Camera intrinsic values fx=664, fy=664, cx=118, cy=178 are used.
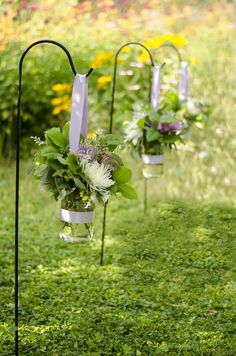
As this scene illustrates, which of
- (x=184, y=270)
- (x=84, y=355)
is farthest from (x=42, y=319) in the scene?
(x=184, y=270)

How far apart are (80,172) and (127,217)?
2862mm

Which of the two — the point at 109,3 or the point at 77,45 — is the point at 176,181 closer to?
the point at 77,45

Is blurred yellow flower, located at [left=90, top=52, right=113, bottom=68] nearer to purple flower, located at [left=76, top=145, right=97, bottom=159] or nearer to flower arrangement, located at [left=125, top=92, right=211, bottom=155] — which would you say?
flower arrangement, located at [left=125, top=92, right=211, bottom=155]

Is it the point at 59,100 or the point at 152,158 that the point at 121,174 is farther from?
the point at 59,100

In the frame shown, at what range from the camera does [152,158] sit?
4863 millimetres

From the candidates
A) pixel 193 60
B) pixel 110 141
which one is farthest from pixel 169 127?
pixel 193 60

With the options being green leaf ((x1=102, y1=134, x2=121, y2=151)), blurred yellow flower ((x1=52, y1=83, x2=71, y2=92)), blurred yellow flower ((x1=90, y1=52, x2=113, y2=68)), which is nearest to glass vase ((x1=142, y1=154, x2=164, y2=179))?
green leaf ((x1=102, y1=134, x2=121, y2=151))

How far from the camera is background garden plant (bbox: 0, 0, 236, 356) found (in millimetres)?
3525

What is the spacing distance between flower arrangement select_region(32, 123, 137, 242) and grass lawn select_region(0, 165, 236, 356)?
26.3 inches

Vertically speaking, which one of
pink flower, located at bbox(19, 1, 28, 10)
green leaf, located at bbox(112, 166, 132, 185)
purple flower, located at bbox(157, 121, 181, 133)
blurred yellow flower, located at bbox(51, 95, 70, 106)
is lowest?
green leaf, located at bbox(112, 166, 132, 185)

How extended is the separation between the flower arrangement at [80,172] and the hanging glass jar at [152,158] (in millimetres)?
1672

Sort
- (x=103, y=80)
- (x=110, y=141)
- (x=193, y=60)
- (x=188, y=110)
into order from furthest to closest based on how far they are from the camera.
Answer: (x=103, y=80) → (x=193, y=60) → (x=188, y=110) → (x=110, y=141)

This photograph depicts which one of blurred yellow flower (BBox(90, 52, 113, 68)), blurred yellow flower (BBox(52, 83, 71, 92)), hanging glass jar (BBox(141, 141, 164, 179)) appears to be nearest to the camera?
hanging glass jar (BBox(141, 141, 164, 179))

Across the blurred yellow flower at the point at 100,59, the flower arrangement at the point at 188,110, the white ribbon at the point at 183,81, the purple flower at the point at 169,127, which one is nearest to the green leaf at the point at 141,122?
the purple flower at the point at 169,127
